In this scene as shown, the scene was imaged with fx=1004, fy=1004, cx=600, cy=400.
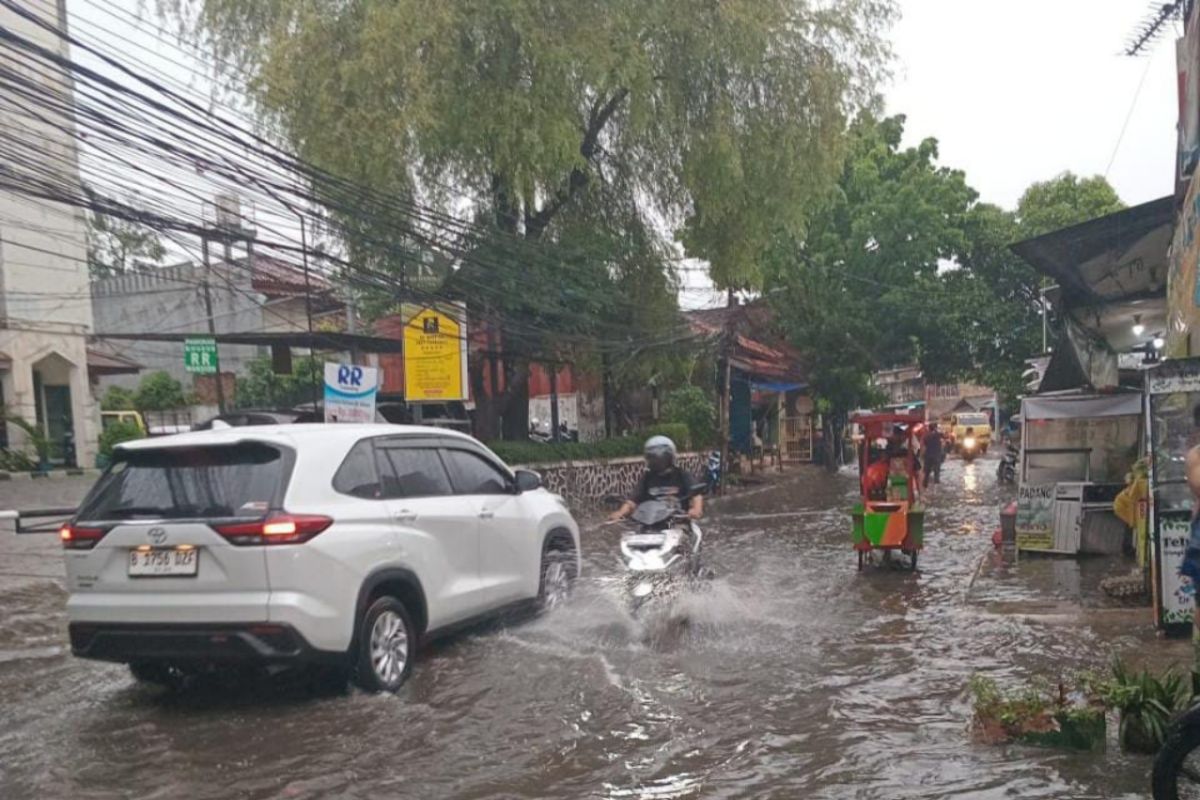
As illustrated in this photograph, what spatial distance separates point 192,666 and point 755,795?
344cm

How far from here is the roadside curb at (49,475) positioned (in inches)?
906

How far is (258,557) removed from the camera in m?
5.60

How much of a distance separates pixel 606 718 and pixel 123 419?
24.6m

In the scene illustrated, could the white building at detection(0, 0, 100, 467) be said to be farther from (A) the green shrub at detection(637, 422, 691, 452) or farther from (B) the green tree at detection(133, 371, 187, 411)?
(A) the green shrub at detection(637, 422, 691, 452)

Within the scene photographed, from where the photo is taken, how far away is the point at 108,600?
5.84 meters

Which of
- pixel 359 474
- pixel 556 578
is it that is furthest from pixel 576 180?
pixel 359 474

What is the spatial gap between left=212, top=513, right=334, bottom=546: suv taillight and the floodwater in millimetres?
1094

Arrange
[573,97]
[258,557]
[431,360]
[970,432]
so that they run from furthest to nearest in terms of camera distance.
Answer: [970,432] < [573,97] < [431,360] < [258,557]

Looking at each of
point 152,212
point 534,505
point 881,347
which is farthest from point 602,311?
point 881,347

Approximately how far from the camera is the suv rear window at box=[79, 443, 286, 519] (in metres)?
5.79

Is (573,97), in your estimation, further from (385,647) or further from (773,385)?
(773,385)

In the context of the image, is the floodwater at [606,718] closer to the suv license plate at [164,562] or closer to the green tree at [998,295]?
the suv license plate at [164,562]

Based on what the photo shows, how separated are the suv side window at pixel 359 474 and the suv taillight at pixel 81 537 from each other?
137 cm

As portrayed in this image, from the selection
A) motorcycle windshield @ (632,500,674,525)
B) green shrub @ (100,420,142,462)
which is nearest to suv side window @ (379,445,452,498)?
motorcycle windshield @ (632,500,674,525)
